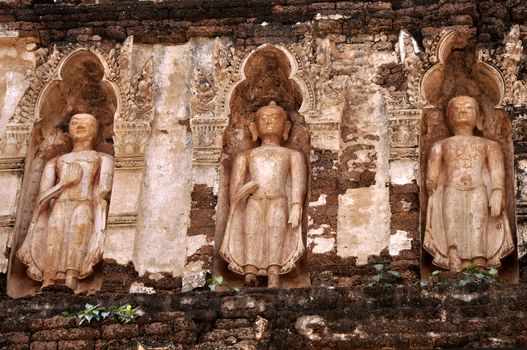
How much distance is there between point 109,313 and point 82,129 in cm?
432

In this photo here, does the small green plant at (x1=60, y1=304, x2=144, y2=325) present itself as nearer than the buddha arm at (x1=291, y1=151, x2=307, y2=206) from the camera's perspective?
Yes

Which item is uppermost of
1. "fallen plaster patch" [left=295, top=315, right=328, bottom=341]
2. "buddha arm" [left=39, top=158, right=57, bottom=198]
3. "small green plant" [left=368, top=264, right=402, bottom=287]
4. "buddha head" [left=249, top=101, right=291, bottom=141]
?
"buddha head" [left=249, top=101, right=291, bottom=141]

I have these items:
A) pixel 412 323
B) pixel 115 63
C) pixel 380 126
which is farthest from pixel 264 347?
pixel 115 63

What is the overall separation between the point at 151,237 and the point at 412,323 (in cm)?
458

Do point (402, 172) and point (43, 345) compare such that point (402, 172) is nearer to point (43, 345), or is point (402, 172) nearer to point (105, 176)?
point (105, 176)

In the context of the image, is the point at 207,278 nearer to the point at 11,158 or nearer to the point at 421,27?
the point at 11,158

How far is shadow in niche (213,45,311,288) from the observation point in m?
18.5

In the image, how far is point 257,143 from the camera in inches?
738

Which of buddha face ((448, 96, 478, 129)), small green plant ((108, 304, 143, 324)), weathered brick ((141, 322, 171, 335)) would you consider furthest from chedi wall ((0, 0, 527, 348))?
weathered brick ((141, 322, 171, 335))

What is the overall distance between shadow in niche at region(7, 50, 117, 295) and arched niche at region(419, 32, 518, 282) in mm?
4097

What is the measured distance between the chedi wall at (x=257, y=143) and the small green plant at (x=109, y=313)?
2.05m

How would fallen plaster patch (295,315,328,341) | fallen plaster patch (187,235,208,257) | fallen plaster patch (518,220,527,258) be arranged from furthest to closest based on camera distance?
fallen plaster patch (187,235,208,257) → fallen plaster patch (518,220,527,258) → fallen plaster patch (295,315,328,341)

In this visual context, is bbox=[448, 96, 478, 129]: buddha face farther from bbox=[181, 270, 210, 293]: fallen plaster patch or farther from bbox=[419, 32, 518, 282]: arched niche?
bbox=[181, 270, 210, 293]: fallen plaster patch

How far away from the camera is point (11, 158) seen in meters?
18.6
